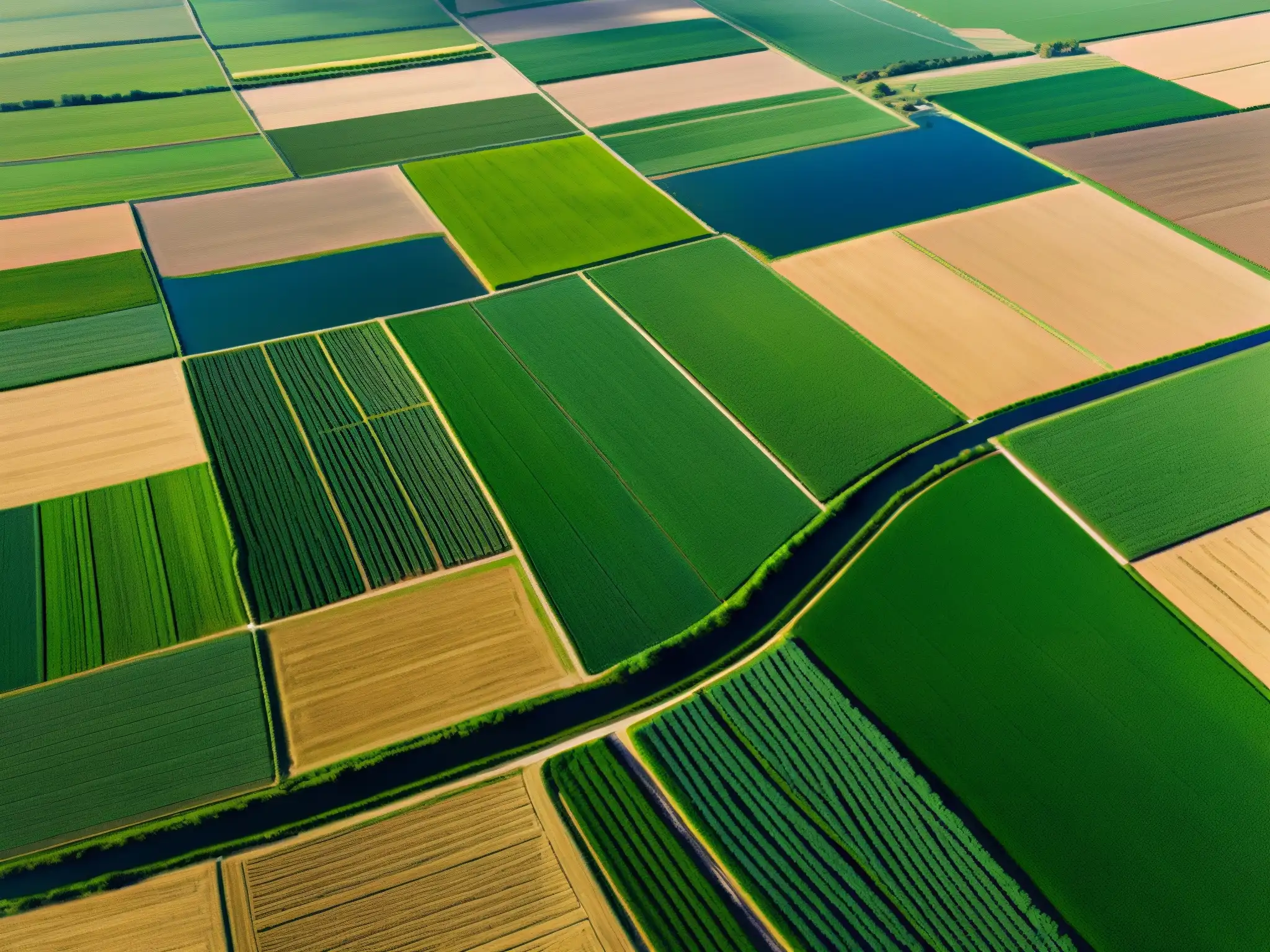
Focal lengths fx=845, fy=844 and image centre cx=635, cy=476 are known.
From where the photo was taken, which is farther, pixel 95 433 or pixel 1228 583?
pixel 95 433

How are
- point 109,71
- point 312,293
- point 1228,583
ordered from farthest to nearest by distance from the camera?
point 109,71 < point 312,293 < point 1228,583

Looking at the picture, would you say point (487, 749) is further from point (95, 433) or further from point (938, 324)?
point (938, 324)

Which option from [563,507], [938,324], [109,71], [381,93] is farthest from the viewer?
[109,71]

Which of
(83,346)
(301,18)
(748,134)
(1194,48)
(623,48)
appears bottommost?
(83,346)

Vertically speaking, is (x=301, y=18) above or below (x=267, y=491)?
above

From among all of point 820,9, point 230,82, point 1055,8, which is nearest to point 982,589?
point 230,82

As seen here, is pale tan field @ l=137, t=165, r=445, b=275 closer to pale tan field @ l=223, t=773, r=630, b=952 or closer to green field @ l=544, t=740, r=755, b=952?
pale tan field @ l=223, t=773, r=630, b=952

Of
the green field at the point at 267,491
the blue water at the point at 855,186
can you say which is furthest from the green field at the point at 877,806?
the blue water at the point at 855,186

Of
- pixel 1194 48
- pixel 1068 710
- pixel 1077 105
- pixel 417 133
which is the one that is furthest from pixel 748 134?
pixel 1068 710
